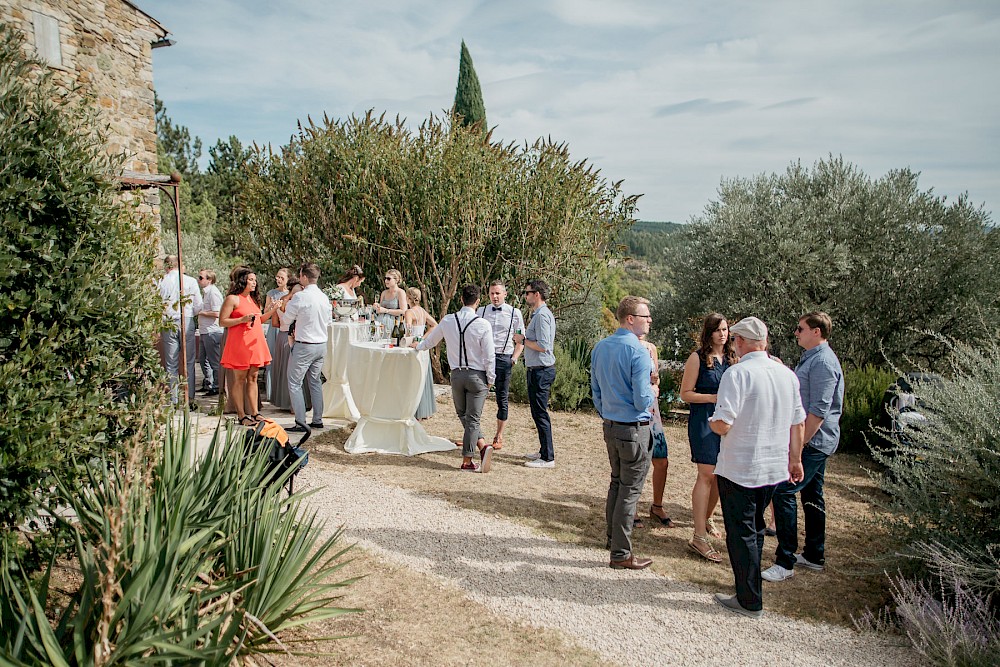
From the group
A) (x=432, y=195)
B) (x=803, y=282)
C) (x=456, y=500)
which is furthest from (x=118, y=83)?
(x=803, y=282)

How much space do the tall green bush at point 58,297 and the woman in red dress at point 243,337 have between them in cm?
376

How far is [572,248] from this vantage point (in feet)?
42.8

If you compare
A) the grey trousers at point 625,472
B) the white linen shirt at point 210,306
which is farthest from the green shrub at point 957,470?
the white linen shirt at point 210,306

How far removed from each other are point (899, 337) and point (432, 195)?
8583mm

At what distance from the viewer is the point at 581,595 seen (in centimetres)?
447

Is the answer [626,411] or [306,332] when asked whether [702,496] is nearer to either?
[626,411]

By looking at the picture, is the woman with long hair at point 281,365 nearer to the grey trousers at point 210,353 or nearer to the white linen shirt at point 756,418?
the grey trousers at point 210,353

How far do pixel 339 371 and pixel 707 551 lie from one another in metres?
5.32

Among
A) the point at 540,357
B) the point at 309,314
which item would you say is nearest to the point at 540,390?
the point at 540,357

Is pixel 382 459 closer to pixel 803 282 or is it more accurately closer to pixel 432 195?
pixel 432 195

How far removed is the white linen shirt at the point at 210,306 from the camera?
9688 millimetres

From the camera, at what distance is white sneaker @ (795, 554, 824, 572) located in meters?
5.04

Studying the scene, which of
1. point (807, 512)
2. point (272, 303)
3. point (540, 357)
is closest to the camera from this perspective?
point (807, 512)

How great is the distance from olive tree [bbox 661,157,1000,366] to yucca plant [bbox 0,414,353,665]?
379 inches
